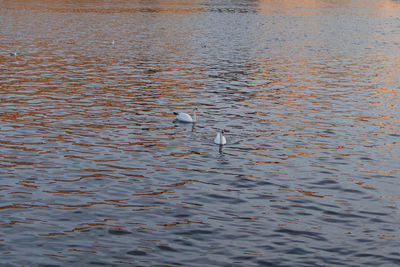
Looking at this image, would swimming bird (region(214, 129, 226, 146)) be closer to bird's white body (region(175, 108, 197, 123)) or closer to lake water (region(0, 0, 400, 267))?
lake water (region(0, 0, 400, 267))

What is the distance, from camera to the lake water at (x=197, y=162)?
54.1ft

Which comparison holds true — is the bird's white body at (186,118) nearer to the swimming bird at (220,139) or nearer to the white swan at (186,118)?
the white swan at (186,118)

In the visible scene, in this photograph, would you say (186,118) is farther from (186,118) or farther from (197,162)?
(197,162)

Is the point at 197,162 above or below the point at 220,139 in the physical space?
below

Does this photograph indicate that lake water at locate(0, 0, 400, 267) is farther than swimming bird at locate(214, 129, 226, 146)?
No

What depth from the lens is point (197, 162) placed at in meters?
24.3

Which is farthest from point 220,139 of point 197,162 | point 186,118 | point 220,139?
point 186,118

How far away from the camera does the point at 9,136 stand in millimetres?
27438

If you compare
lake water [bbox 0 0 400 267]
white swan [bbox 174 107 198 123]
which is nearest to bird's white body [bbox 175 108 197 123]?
white swan [bbox 174 107 198 123]

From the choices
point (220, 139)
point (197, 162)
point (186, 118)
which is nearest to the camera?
point (197, 162)

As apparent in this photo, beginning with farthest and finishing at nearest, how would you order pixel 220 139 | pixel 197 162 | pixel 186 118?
1. pixel 186 118
2. pixel 220 139
3. pixel 197 162

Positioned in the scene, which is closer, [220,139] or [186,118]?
[220,139]

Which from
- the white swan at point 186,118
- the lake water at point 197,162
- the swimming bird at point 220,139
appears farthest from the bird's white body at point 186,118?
the swimming bird at point 220,139

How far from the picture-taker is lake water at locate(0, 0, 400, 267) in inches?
649
